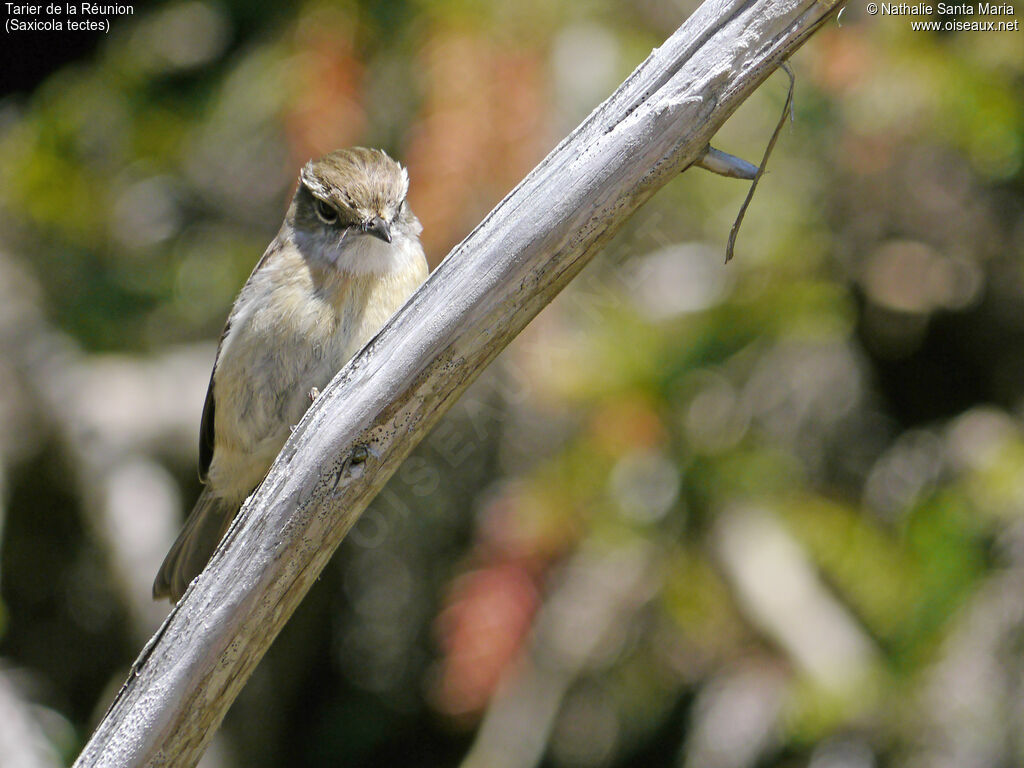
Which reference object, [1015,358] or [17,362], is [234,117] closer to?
[17,362]

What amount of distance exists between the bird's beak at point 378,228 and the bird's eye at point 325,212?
0.60 feet

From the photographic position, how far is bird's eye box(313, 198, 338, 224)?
3488mm

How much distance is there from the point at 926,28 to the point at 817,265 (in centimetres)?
99

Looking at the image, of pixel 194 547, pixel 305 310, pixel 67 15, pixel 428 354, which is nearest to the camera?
pixel 428 354

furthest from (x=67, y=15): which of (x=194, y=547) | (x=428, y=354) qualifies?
(x=428, y=354)

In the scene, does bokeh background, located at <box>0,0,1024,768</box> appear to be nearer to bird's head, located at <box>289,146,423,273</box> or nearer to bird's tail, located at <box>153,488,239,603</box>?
bird's head, located at <box>289,146,423,273</box>

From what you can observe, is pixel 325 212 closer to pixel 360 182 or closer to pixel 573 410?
pixel 360 182

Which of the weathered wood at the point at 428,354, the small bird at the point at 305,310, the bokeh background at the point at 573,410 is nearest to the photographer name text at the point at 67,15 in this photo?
the bokeh background at the point at 573,410

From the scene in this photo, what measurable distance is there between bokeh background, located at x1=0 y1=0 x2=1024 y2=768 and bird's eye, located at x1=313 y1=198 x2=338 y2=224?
2.23 feet

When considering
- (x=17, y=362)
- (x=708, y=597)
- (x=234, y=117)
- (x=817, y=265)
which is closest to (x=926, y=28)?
(x=817, y=265)

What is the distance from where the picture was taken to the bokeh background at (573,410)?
13.1 feet

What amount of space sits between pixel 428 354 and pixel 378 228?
1.21 meters

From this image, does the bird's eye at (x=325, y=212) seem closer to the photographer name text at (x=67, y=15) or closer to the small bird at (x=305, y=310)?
the small bird at (x=305, y=310)

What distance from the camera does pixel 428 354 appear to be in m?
2.21
